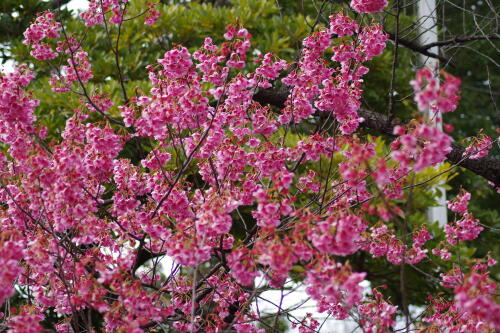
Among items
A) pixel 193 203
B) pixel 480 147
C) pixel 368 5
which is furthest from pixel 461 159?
pixel 193 203

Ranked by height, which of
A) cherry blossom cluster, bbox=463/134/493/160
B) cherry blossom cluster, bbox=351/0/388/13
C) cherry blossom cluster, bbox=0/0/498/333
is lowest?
cherry blossom cluster, bbox=0/0/498/333

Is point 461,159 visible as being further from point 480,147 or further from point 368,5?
point 368,5

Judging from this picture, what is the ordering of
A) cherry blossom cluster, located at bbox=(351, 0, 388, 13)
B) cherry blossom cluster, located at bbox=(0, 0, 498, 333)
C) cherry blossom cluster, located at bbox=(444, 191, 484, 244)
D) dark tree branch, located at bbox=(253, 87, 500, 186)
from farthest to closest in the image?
dark tree branch, located at bbox=(253, 87, 500, 186)
cherry blossom cluster, located at bbox=(444, 191, 484, 244)
cherry blossom cluster, located at bbox=(351, 0, 388, 13)
cherry blossom cluster, located at bbox=(0, 0, 498, 333)


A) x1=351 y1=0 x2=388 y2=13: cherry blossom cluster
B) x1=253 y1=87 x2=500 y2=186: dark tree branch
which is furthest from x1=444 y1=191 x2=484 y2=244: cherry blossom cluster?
x1=351 y1=0 x2=388 y2=13: cherry blossom cluster

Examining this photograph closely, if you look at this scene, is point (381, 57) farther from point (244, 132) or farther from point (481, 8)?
point (481, 8)

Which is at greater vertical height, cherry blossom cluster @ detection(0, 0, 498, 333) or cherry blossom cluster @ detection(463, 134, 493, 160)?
cherry blossom cluster @ detection(463, 134, 493, 160)

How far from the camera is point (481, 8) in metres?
12.5

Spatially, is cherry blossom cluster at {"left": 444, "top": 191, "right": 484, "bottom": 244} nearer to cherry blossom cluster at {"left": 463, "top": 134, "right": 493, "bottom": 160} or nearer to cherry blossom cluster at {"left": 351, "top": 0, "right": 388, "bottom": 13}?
cherry blossom cluster at {"left": 463, "top": 134, "right": 493, "bottom": 160}

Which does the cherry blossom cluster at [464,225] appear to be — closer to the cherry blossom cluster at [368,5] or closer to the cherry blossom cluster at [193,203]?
the cherry blossom cluster at [193,203]

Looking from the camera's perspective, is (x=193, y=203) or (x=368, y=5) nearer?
(x=368, y=5)

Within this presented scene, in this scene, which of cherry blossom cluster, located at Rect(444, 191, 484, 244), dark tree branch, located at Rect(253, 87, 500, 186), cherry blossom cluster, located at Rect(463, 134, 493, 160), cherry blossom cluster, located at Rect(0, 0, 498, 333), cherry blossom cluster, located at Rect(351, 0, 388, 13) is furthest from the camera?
dark tree branch, located at Rect(253, 87, 500, 186)

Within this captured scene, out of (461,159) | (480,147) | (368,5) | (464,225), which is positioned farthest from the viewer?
(461,159)

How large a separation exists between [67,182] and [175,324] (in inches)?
44.2

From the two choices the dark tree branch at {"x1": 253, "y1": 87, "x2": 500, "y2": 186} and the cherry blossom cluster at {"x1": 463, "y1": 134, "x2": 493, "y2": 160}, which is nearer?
the cherry blossom cluster at {"x1": 463, "y1": 134, "x2": 493, "y2": 160}
